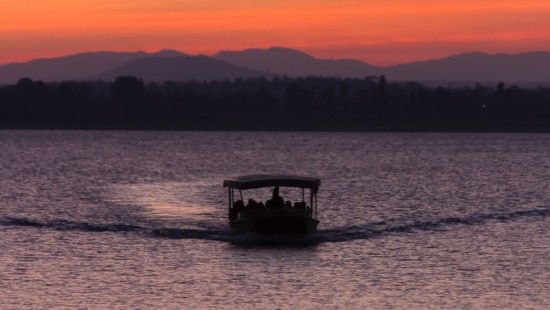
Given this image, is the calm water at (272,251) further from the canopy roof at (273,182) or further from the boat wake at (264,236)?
the canopy roof at (273,182)

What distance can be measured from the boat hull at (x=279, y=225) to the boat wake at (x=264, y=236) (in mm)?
337

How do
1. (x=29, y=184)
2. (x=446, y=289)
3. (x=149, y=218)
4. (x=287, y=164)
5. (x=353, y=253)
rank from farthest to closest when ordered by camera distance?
(x=287, y=164) < (x=29, y=184) < (x=149, y=218) < (x=353, y=253) < (x=446, y=289)

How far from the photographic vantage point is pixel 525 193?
115 metres

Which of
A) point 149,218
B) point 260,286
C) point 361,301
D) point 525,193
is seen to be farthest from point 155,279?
point 525,193

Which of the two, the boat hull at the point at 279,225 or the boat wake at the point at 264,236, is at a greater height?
the boat hull at the point at 279,225

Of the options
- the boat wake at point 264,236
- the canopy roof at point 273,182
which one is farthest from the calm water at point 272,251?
the canopy roof at point 273,182

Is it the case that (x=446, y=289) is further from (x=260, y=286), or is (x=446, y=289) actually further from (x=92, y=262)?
(x=92, y=262)

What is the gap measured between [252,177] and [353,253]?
9.60 metres

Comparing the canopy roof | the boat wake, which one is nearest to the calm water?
the boat wake

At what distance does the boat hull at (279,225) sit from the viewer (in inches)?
2539

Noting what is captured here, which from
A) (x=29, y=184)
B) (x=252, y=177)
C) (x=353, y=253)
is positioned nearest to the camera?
(x=353, y=253)

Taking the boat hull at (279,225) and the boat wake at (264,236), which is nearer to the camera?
the boat hull at (279,225)

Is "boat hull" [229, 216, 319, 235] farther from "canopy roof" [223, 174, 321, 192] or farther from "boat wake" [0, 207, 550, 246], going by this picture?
"canopy roof" [223, 174, 321, 192]

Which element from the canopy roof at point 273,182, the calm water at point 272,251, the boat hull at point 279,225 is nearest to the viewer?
the calm water at point 272,251
